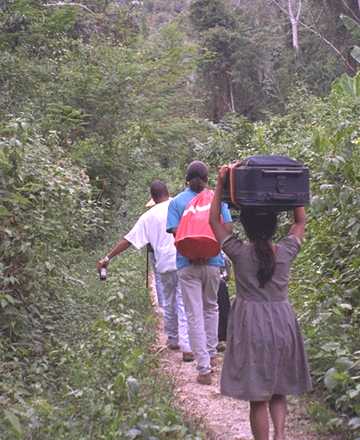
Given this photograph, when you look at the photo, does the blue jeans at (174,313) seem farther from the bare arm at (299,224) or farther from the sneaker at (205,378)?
the bare arm at (299,224)

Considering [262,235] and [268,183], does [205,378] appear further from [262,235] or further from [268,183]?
[268,183]

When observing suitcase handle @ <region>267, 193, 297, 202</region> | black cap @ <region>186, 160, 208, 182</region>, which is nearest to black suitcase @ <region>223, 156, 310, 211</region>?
suitcase handle @ <region>267, 193, 297, 202</region>

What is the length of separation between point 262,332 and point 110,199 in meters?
13.8

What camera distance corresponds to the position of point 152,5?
59938mm

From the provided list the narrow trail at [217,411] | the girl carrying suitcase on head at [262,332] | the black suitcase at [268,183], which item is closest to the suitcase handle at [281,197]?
the black suitcase at [268,183]

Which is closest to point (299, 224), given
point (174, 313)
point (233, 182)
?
point (233, 182)

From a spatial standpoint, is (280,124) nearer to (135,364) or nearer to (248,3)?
(135,364)

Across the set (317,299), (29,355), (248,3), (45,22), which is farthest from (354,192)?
(248,3)

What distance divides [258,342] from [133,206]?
1590 centimetres

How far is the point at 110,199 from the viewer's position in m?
18.0

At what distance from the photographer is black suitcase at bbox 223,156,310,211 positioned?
425cm

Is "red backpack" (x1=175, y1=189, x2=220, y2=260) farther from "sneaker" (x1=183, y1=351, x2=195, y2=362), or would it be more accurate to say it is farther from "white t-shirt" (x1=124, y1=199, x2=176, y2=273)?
"sneaker" (x1=183, y1=351, x2=195, y2=362)

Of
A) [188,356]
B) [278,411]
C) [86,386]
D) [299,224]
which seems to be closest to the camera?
[278,411]

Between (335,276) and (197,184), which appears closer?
(335,276)
